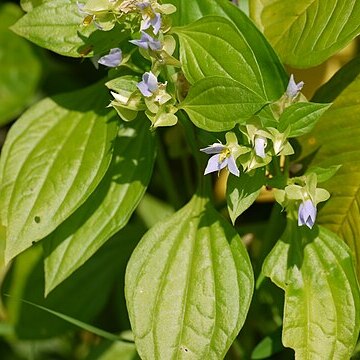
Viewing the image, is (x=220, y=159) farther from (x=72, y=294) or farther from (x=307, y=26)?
(x=72, y=294)

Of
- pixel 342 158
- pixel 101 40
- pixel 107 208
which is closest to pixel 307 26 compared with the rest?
pixel 342 158

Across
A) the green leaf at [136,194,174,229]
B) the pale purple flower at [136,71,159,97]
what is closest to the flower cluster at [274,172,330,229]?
the pale purple flower at [136,71,159,97]

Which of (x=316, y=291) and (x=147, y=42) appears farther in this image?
(x=316, y=291)

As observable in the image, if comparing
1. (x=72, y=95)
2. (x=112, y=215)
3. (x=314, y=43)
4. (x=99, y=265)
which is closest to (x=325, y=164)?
(x=314, y=43)

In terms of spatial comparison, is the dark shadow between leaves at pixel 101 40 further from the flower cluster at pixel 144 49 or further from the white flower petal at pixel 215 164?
the white flower petal at pixel 215 164

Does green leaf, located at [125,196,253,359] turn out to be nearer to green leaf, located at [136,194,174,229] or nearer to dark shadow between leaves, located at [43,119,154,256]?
dark shadow between leaves, located at [43,119,154,256]

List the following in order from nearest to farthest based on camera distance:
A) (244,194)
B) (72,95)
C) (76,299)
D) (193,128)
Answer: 1. (244,194)
2. (193,128)
3. (72,95)
4. (76,299)

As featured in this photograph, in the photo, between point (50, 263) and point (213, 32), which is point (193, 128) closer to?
point (213, 32)
